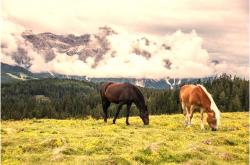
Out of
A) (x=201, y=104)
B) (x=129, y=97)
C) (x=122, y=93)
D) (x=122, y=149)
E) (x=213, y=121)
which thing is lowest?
→ (x=122, y=149)

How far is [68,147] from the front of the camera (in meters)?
20.7

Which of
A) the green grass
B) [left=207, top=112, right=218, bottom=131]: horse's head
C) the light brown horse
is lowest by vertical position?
the green grass

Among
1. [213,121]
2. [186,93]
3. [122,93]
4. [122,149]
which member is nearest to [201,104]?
[213,121]

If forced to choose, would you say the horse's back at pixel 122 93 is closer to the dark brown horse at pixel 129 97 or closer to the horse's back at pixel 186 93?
the dark brown horse at pixel 129 97

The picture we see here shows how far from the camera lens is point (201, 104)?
31.6m

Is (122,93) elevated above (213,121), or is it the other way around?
(122,93)

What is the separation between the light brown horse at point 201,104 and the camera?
99.7 ft

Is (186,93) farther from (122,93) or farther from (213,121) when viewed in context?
(122,93)

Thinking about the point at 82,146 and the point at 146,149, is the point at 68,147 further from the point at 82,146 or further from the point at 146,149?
the point at 146,149

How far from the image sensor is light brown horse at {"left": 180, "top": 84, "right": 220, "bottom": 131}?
99.7ft

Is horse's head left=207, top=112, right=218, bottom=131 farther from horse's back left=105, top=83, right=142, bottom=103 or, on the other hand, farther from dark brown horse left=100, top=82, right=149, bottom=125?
horse's back left=105, top=83, right=142, bottom=103

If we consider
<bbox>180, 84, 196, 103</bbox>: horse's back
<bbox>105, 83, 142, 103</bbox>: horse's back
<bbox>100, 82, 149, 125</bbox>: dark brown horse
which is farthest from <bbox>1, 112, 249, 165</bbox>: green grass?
<bbox>105, 83, 142, 103</bbox>: horse's back

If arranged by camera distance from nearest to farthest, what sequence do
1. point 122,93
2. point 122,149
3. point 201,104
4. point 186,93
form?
point 122,149 < point 201,104 < point 186,93 < point 122,93

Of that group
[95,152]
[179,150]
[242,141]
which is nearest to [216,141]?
[242,141]
